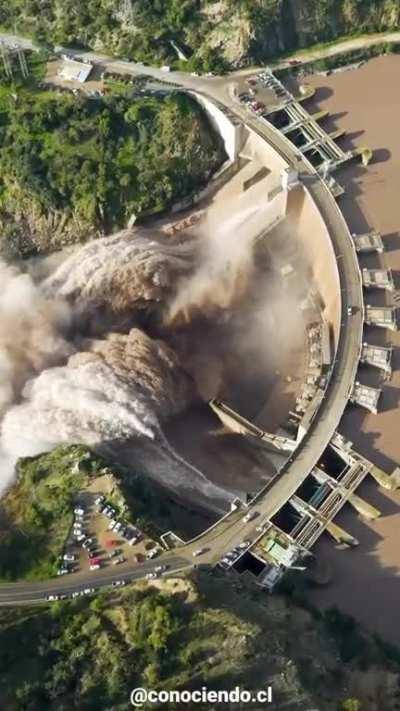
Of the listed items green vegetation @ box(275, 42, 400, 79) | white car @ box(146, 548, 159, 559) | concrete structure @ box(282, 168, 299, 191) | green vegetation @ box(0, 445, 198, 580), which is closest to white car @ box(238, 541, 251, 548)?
green vegetation @ box(0, 445, 198, 580)

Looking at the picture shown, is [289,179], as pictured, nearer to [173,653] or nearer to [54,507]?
[54,507]

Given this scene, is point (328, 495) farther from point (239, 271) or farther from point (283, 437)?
point (239, 271)

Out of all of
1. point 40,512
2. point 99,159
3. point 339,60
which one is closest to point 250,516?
point 40,512

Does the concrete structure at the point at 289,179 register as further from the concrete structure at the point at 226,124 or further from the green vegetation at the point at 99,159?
the green vegetation at the point at 99,159

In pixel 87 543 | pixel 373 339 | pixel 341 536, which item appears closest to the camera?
pixel 87 543

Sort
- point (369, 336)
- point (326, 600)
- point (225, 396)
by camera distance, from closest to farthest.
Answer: point (326, 600), point (369, 336), point (225, 396)

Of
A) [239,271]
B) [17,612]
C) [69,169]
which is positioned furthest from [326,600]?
[69,169]

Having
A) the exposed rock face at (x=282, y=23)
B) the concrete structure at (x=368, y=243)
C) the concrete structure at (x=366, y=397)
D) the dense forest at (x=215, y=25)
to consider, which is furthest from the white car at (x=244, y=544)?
the exposed rock face at (x=282, y=23)
